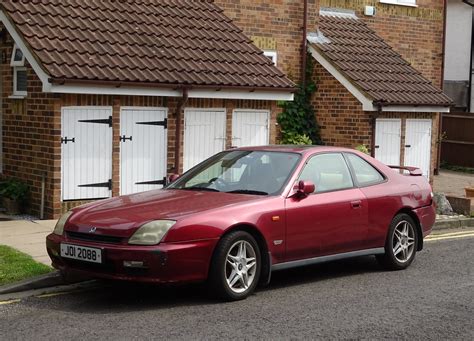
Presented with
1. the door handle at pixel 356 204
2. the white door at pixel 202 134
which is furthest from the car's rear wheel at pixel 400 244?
the white door at pixel 202 134

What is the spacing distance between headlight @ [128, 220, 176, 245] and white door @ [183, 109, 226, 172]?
23.2 feet

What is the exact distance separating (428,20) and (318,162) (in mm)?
14038

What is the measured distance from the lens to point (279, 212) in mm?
7977

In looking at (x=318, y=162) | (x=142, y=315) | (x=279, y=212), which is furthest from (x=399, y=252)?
(x=142, y=315)

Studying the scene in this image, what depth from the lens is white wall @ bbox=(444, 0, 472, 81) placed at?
90.8 feet

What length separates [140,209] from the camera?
303 inches

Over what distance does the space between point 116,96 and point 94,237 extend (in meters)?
6.01

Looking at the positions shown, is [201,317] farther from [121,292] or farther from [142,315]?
[121,292]

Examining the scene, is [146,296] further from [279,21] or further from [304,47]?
[304,47]

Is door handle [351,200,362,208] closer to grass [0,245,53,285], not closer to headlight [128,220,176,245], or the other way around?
headlight [128,220,176,245]

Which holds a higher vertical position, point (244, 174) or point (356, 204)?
point (244, 174)

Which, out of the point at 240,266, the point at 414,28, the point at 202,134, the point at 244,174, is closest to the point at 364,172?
the point at 244,174

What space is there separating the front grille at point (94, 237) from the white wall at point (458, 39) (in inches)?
887

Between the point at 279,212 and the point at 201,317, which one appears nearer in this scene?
the point at 201,317
